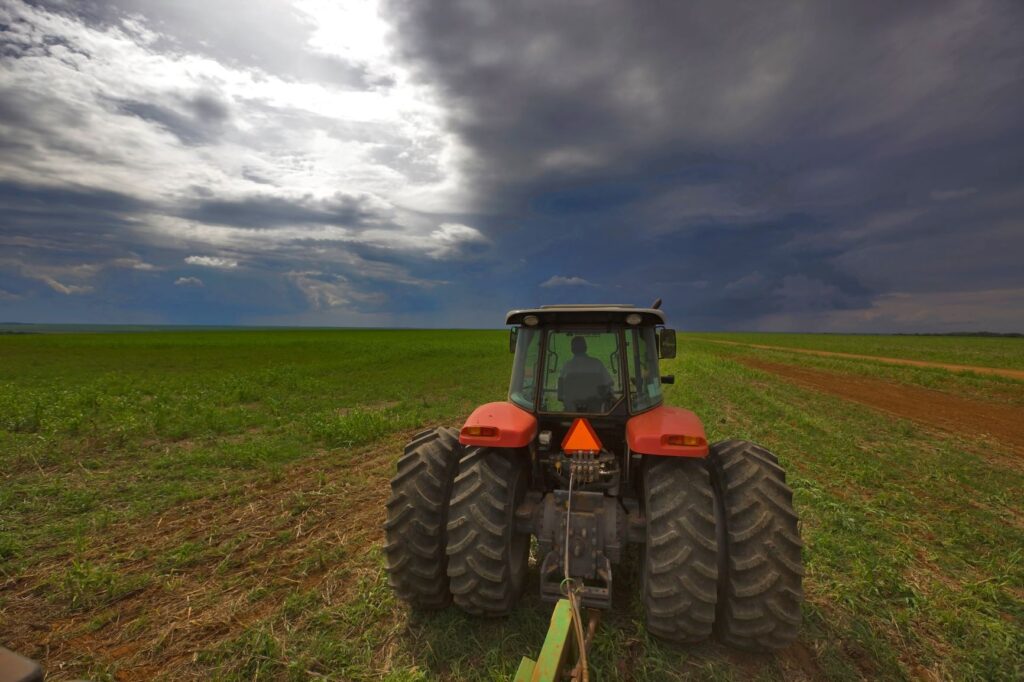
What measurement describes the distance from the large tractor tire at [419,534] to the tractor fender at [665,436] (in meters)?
1.49

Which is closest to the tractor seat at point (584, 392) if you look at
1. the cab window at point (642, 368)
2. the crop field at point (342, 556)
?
the cab window at point (642, 368)

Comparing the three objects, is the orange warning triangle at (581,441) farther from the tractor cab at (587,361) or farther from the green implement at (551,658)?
the green implement at (551,658)

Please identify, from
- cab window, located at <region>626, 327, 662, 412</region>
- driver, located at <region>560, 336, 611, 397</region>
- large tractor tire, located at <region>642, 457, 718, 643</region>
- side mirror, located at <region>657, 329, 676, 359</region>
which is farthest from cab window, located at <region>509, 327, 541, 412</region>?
large tractor tire, located at <region>642, 457, 718, 643</region>

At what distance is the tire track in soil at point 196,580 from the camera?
340 cm

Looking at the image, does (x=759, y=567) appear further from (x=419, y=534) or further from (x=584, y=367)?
(x=419, y=534)

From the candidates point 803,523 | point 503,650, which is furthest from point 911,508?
point 503,650

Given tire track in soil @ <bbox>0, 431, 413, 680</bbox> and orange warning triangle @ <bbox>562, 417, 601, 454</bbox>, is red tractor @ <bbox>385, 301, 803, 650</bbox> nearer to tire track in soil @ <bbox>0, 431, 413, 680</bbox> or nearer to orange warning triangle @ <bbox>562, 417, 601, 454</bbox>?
orange warning triangle @ <bbox>562, 417, 601, 454</bbox>

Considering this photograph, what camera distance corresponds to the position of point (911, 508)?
6062 mm

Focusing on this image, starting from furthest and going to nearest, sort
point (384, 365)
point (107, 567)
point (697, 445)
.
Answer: point (384, 365) < point (107, 567) < point (697, 445)

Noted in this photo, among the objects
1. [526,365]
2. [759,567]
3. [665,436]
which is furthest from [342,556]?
[759,567]

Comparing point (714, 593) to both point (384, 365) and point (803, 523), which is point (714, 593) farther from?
point (384, 365)

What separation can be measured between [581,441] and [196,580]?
4.01 metres

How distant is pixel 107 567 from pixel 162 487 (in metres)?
2.35

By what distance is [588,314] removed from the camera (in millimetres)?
3684
